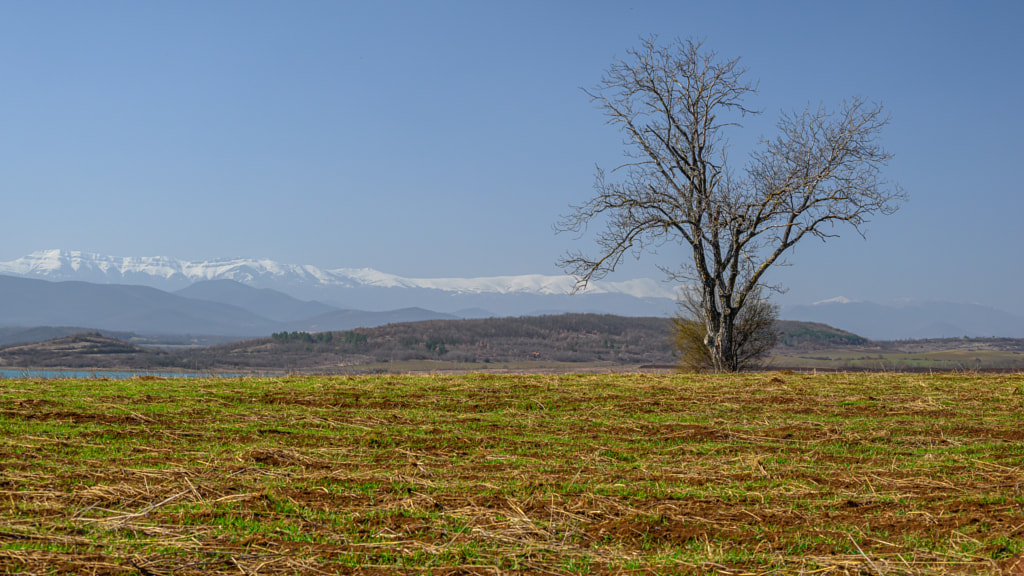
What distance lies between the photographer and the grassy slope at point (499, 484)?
16.1ft

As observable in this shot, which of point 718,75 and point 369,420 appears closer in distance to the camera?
point 369,420

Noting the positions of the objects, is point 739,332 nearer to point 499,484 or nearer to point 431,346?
point 499,484

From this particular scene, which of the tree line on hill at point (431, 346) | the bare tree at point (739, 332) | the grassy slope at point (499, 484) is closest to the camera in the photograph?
the grassy slope at point (499, 484)

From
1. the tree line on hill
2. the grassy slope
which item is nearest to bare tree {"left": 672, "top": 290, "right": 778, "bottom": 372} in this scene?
the grassy slope

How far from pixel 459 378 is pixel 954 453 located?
10.1m

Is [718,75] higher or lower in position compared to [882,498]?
higher

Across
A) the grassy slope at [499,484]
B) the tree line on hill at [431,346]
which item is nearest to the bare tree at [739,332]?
the grassy slope at [499,484]

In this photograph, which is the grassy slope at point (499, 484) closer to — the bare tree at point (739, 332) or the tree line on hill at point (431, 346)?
the bare tree at point (739, 332)

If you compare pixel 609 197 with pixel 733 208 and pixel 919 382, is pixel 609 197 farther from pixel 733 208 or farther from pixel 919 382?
pixel 919 382

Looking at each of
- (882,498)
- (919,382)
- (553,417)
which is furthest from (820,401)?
(882,498)

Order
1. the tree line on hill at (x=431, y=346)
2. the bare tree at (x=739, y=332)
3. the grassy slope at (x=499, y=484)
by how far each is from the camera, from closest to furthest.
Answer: the grassy slope at (x=499, y=484), the bare tree at (x=739, y=332), the tree line on hill at (x=431, y=346)

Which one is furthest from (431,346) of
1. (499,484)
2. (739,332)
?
(499,484)

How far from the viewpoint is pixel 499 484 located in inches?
275

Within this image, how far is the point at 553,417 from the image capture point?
461 inches
